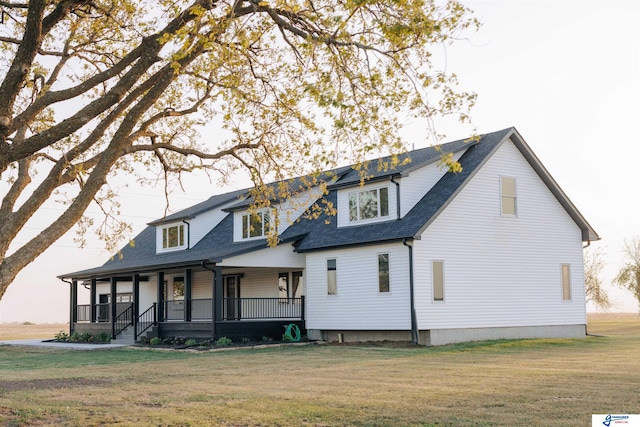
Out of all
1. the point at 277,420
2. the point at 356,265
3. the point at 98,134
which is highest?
the point at 98,134

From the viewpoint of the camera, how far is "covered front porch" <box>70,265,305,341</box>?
2803 cm

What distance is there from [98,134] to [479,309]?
16555 millimetres

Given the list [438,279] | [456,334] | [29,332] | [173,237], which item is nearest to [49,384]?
[438,279]

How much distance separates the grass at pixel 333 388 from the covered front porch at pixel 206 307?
4960mm

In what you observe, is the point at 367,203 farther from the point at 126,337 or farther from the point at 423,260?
the point at 126,337

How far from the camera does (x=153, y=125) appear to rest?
670 inches

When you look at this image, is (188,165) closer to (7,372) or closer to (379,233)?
(7,372)

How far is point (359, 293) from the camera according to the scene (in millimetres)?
26453

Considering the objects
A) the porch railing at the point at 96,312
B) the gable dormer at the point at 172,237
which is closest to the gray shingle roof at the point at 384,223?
the gable dormer at the point at 172,237

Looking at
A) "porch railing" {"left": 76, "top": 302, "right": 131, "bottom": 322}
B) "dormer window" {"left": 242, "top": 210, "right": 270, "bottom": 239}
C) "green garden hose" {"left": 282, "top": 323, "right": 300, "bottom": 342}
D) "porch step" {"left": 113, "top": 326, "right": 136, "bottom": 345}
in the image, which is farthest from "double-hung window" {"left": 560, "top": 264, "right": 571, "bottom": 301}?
"porch railing" {"left": 76, "top": 302, "right": 131, "bottom": 322}

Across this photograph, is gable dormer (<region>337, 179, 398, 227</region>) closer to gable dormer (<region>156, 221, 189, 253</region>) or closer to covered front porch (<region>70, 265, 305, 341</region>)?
covered front porch (<region>70, 265, 305, 341</region>)

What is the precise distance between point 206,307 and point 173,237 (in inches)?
199

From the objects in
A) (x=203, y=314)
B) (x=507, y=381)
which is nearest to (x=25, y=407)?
(x=507, y=381)

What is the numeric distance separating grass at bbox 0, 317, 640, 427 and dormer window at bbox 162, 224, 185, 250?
12.4m
